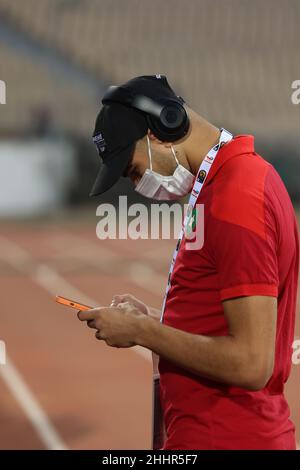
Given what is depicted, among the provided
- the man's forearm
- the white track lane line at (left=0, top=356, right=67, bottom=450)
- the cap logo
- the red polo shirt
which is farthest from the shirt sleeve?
the white track lane line at (left=0, top=356, right=67, bottom=450)

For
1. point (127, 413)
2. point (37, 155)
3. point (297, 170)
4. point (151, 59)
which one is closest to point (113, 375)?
point (127, 413)

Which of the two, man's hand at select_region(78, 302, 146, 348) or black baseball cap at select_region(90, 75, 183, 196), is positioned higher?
black baseball cap at select_region(90, 75, 183, 196)

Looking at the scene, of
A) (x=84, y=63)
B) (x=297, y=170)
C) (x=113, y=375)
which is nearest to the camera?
(x=113, y=375)

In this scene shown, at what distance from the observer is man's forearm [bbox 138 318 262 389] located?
216 cm

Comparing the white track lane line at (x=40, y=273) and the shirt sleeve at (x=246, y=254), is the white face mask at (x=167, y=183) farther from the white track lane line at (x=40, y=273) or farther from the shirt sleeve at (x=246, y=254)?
the white track lane line at (x=40, y=273)

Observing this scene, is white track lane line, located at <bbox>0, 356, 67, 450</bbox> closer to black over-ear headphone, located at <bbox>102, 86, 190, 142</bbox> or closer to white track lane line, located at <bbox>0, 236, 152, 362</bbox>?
white track lane line, located at <bbox>0, 236, 152, 362</bbox>

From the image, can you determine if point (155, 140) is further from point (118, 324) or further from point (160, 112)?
point (118, 324)

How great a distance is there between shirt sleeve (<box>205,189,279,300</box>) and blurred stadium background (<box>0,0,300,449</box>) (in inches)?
148

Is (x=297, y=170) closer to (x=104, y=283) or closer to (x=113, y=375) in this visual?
(x=104, y=283)

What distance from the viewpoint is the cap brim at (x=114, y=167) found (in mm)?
2344

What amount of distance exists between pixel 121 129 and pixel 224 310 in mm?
531

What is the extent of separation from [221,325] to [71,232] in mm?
17549

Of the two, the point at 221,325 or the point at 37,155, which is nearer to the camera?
the point at 221,325

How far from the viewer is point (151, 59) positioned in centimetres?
2827
